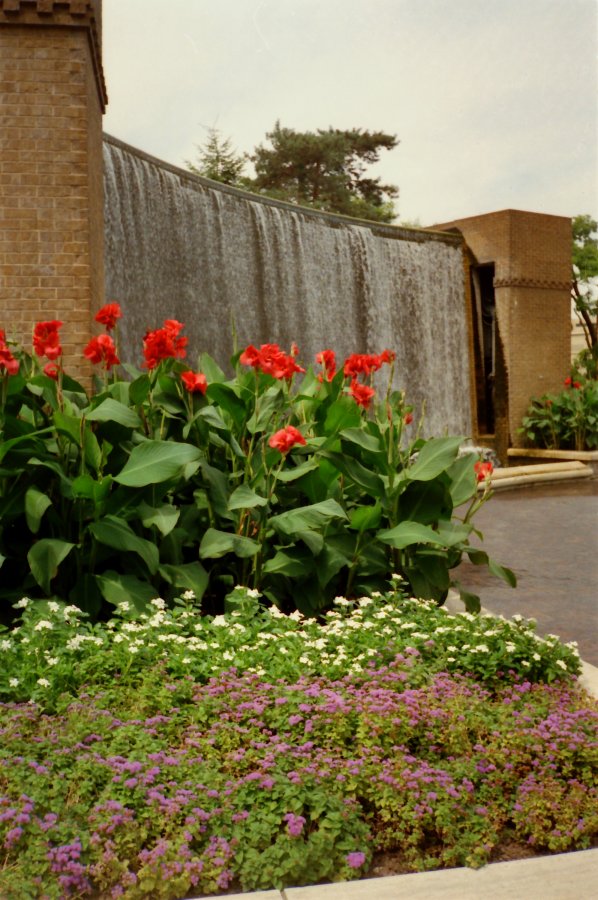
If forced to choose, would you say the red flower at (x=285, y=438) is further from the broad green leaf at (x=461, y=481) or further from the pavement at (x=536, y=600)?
the pavement at (x=536, y=600)

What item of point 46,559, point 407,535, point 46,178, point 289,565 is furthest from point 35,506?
point 46,178

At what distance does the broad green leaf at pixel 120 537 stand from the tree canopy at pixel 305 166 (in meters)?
31.6

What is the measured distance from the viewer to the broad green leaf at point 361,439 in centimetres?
495

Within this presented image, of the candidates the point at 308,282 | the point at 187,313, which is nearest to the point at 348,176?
the point at 308,282

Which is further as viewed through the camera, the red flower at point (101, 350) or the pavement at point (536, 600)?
the red flower at point (101, 350)

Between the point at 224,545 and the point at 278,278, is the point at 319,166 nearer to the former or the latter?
the point at 278,278

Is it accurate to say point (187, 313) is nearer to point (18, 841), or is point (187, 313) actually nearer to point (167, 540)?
point (167, 540)

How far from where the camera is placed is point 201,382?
4965 millimetres

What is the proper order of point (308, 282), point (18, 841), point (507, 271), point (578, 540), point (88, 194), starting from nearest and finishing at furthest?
1. point (18, 841)
2. point (88, 194)
3. point (578, 540)
4. point (308, 282)
5. point (507, 271)

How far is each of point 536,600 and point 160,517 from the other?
3.04 metres

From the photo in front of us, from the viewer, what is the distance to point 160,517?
4535 millimetres

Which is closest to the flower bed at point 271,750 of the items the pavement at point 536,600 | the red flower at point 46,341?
the pavement at point 536,600

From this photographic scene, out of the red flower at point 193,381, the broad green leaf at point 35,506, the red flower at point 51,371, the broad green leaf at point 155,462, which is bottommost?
the broad green leaf at point 35,506

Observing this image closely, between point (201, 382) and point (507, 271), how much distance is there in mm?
15417
